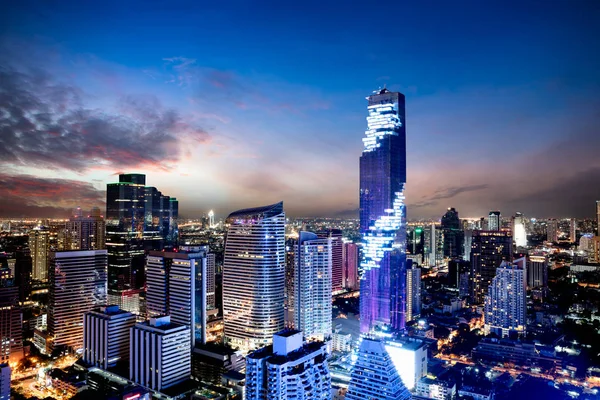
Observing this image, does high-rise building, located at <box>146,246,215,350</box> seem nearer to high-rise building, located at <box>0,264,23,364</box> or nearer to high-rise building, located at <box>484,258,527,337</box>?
high-rise building, located at <box>0,264,23,364</box>

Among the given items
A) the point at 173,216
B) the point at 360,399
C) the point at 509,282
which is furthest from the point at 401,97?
the point at 173,216

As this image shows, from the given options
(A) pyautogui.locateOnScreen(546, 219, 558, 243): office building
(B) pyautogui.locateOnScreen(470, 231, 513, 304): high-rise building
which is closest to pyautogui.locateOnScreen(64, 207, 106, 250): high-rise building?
(B) pyautogui.locateOnScreen(470, 231, 513, 304): high-rise building

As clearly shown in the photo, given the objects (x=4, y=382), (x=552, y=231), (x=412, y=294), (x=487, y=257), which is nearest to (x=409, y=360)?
(x=412, y=294)

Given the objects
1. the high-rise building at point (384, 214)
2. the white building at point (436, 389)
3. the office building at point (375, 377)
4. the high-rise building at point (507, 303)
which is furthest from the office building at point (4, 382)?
the high-rise building at point (507, 303)

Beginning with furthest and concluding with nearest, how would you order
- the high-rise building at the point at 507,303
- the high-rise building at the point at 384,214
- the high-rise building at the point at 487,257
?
the high-rise building at the point at 487,257
the high-rise building at the point at 507,303
the high-rise building at the point at 384,214

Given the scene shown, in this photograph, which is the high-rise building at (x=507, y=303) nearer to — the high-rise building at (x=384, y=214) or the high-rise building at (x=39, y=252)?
the high-rise building at (x=384, y=214)

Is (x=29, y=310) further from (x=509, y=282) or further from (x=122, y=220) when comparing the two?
(x=509, y=282)
